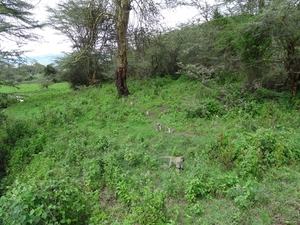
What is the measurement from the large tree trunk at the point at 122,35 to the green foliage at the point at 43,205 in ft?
22.3

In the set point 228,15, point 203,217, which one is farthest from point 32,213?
point 228,15

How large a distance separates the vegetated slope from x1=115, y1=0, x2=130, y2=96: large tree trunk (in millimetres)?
2185

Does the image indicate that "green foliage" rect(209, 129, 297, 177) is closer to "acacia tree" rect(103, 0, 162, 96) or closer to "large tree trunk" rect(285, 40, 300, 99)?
"large tree trunk" rect(285, 40, 300, 99)

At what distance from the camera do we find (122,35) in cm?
906

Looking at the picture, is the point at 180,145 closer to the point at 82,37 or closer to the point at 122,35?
the point at 122,35

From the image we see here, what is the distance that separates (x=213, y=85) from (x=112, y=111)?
3397 mm

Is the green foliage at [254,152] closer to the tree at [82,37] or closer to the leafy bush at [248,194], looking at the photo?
the leafy bush at [248,194]

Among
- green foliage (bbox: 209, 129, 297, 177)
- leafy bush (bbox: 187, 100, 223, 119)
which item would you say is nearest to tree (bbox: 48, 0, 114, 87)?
leafy bush (bbox: 187, 100, 223, 119)

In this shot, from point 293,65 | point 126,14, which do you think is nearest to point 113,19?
point 126,14

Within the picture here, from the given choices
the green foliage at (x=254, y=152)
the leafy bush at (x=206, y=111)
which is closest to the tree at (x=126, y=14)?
the leafy bush at (x=206, y=111)

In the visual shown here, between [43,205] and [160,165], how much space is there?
2.09 metres

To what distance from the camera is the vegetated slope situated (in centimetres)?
296

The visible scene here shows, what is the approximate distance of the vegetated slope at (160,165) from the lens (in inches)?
117

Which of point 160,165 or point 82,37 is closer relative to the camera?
point 160,165
